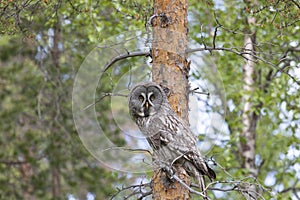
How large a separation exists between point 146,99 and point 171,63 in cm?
43

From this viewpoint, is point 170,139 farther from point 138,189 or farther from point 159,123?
point 138,189

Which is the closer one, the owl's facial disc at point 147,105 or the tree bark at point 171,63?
the owl's facial disc at point 147,105

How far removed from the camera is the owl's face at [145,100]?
4953 mm

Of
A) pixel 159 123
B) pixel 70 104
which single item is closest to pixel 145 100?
pixel 159 123

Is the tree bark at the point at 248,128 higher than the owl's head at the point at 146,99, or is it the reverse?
the owl's head at the point at 146,99

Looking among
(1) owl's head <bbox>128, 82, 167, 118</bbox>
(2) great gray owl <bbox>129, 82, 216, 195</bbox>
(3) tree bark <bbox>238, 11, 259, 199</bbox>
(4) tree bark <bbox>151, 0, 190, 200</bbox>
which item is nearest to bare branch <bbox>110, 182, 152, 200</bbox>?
(4) tree bark <bbox>151, 0, 190, 200</bbox>

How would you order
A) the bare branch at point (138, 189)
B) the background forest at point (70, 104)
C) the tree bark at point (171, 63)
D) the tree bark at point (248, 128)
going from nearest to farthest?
the tree bark at point (171, 63) → the bare branch at point (138, 189) → the background forest at point (70, 104) → the tree bark at point (248, 128)

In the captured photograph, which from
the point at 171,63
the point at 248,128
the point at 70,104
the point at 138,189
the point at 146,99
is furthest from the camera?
the point at 70,104

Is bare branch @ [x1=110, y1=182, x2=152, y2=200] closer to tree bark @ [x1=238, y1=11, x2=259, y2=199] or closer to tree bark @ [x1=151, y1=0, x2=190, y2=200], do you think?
tree bark @ [x1=151, y1=0, x2=190, y2=200]

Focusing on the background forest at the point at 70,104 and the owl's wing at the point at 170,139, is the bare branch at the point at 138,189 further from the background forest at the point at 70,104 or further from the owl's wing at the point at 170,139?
the background forest at the point at 70,104

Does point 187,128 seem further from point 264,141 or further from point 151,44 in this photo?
point 264,141

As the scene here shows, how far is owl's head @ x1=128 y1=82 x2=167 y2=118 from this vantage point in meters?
4.95

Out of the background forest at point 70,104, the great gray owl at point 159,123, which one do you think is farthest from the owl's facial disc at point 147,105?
the background forest at point 70,104

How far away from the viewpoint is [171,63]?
522cm
